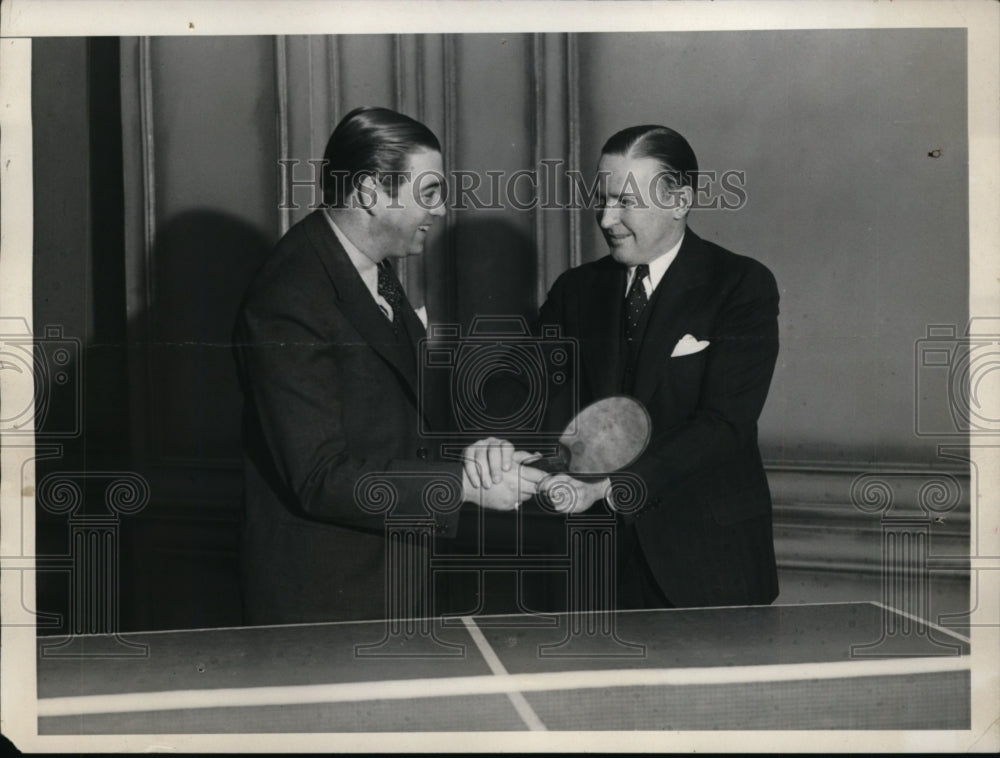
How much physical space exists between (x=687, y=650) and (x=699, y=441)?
747mm

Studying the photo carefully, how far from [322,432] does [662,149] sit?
1.61 meters

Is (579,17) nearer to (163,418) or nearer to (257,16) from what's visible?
(257,16)

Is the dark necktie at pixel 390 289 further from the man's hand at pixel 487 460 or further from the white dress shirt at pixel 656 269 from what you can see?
the white dress shirt at pixel 656 269

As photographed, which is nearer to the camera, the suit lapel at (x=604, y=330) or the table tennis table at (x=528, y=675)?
the table tennis table at (x=528, y=675)

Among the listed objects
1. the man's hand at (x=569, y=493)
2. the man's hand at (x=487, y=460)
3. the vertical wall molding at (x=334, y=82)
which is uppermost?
the vertical wall molding at (x=334, y=82)

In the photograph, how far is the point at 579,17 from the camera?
411cm

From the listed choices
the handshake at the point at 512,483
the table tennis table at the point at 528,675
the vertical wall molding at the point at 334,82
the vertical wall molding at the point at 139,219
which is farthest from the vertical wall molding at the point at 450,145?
the table tennis table at the point at 528,675

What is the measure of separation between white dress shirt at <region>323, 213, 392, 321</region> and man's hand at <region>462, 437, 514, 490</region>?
57cm

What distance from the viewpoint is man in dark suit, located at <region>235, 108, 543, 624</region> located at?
13.1 ft

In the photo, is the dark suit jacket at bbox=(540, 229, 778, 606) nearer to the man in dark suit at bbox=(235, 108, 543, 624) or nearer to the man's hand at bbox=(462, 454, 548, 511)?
the man's hand at bbox=(462, 454, 548, 511)

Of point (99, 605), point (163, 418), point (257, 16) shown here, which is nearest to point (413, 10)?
point (257, 16)

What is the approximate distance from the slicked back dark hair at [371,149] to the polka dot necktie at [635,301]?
877 millimetres

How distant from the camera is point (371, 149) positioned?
4.07m

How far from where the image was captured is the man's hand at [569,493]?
4059mm
